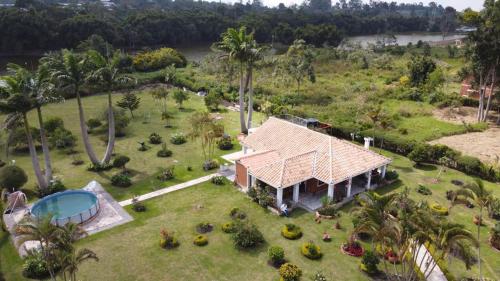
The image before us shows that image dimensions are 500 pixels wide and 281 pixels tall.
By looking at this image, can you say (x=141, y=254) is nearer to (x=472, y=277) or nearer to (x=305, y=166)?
(x=305, y=166)

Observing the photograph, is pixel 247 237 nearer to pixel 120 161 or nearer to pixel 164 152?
pixel 120 161

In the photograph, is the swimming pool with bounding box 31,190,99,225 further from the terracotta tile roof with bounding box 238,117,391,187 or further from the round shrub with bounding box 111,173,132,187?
the terracotta tile roof with bounding box 238,117,391,187

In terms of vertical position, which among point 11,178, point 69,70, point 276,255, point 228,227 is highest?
point 69,70

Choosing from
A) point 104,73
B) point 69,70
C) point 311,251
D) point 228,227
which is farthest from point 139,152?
point 311,251

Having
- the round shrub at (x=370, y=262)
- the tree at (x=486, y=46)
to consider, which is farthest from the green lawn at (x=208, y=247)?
the tree at (x=486, y=46)

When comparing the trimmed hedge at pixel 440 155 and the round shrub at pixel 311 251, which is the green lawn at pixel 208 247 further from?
the trimmed hedge at pixel 440 155

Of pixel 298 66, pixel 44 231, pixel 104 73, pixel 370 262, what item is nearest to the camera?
pixel 44 231

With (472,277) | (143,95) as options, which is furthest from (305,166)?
(143,95)
